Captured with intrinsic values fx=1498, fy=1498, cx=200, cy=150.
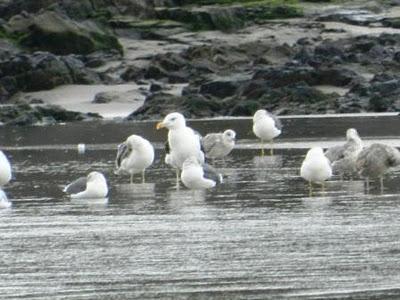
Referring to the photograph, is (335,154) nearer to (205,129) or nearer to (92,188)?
(92,188)

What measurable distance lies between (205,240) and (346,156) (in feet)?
21.6

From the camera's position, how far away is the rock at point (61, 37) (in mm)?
53500

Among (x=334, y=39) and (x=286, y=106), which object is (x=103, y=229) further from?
(x=334, y=39)

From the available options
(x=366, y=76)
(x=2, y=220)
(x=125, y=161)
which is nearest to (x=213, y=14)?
(x=366, y=76)

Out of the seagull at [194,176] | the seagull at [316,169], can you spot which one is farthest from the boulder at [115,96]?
the seagull at [316,169]

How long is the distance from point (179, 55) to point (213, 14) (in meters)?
8.98

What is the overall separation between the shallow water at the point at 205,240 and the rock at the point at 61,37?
102 ft

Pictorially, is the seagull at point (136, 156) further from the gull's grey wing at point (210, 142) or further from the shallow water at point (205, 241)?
the gull's grey wing at point (210, 142)

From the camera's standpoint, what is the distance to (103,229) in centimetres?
1639

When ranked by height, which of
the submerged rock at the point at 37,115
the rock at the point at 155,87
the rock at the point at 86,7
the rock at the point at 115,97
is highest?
the rock at the point at 86,7

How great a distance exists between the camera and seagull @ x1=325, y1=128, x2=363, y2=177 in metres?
21.3

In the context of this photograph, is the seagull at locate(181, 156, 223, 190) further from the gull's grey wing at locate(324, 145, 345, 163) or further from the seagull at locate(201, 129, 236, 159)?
the seagull at locate(201, 129, 236, 159)

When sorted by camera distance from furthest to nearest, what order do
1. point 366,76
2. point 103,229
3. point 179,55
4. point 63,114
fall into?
point 179,55 < point 366,76 < point 63,114 < point 103,229

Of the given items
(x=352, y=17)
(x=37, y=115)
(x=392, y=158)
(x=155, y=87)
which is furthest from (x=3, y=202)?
(x=352, y=17)
